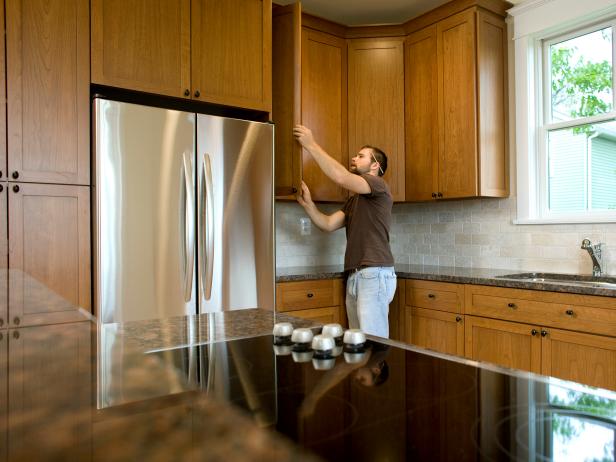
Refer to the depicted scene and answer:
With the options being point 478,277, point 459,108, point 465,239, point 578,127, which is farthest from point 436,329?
point 578,127

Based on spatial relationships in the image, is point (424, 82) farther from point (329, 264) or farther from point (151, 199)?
point (151, 199)

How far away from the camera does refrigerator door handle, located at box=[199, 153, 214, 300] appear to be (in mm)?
2576

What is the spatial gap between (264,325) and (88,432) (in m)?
0.91

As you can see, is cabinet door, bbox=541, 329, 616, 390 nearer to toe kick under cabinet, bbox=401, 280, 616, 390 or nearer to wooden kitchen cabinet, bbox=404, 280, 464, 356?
toe kick under cabinet, bbox=401, 280, 616, 390

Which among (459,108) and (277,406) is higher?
(459,108)

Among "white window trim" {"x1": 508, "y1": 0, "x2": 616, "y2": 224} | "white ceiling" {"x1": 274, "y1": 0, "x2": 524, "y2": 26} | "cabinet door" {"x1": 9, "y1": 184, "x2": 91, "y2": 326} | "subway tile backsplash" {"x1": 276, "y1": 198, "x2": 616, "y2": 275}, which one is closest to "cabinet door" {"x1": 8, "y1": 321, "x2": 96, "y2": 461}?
"cabinet door" {"x1": 9, "y1": 184, "x2": 91, "y2": 326}

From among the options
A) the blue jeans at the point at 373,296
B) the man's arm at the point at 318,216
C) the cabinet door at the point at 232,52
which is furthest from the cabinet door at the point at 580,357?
the cabinet door at the point at 232,52

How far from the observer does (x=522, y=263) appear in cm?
334

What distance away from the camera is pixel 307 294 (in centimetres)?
315

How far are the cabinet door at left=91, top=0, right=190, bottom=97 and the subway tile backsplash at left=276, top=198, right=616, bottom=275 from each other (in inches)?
54.7

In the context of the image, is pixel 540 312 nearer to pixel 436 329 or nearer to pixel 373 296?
pixel 436 329

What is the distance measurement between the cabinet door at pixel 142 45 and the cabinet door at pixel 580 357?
2.29m

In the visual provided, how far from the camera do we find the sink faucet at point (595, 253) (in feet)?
9.46

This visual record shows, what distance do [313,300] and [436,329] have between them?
0.80 metres
